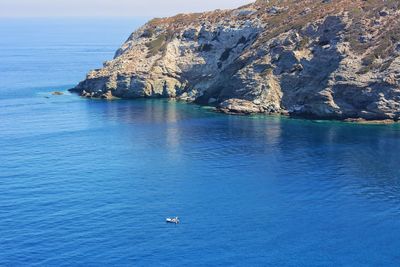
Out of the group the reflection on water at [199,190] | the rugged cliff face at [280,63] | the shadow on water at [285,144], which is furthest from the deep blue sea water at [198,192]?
the rugged cliff face at [280,63]

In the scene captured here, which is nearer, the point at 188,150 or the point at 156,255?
the point at 156,255

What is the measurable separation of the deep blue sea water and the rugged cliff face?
8478mm

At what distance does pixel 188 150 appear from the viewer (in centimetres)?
11825

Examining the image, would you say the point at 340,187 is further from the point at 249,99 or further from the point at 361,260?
the point at 249,99

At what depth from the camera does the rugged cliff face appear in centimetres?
14338

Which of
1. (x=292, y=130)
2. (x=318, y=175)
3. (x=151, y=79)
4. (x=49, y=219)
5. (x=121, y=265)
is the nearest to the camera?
(x=121, y=265)

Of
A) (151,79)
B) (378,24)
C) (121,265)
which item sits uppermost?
(378,24)

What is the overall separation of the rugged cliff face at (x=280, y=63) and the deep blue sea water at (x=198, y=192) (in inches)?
334

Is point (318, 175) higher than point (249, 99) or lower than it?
lower

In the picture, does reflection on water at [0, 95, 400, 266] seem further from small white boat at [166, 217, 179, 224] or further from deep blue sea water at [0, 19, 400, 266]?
small white boat at [166, 217, 179, 224]

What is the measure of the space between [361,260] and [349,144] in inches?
2218

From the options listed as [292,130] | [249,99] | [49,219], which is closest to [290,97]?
[249,99]

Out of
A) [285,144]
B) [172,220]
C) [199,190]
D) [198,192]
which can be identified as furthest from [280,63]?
[172,220]

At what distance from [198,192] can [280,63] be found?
7527 centimetres
